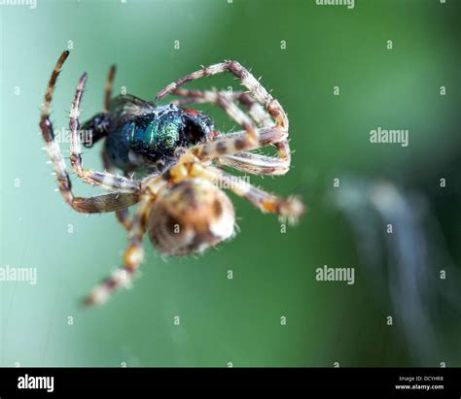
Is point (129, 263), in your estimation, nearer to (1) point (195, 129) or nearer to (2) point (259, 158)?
(1) point (195, 129)

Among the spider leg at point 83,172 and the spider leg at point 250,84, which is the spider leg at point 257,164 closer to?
the spider leg at point 250,84

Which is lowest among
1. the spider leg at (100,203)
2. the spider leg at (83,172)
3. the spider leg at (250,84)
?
the spider leg at (100,203)

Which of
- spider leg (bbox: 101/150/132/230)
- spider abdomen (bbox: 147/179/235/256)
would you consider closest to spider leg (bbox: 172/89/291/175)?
spider abdomen (bbox: 147/179/235/256)

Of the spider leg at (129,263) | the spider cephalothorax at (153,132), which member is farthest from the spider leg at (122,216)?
the spider leg at (129,263)

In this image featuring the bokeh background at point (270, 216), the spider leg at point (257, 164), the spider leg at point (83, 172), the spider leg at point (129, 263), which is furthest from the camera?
the bokeh background at point (270, 216)

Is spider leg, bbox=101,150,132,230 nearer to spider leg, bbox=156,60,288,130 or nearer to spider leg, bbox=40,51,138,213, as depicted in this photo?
spider leg, bbox=40,51,138,213

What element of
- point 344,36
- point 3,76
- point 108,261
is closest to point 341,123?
point 344,36
